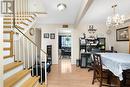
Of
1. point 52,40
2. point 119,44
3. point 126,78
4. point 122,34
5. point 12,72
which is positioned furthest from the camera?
point 52,40

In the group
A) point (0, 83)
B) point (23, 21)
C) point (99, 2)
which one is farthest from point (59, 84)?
point (0, 83)

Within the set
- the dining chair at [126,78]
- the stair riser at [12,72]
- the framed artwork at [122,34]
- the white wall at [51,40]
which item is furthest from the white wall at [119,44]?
the stair riser at [12,72]

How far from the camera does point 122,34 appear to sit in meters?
7.15

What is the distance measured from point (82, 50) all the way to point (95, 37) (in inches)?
40.8

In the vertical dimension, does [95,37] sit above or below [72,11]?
below

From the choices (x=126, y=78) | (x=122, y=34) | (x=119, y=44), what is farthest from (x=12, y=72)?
(x=119, y=44)

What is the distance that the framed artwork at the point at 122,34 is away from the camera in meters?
6.78

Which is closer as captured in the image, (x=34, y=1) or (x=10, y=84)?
(x=10, y=84)

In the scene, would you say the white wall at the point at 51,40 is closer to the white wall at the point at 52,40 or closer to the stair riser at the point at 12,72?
the white wall at the point at 52,40

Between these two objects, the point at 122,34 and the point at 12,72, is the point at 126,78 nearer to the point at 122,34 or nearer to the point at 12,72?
the point at 12,72

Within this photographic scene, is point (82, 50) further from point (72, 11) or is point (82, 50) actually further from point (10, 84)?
point (10, 84)

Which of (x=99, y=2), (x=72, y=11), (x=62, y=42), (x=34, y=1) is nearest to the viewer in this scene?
(x=99, y=2)

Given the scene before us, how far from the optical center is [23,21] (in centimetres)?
470

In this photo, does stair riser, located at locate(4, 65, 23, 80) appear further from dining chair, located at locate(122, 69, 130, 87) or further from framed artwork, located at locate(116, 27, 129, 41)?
framed artwork, located at locate(116, 27, 129, 41)
